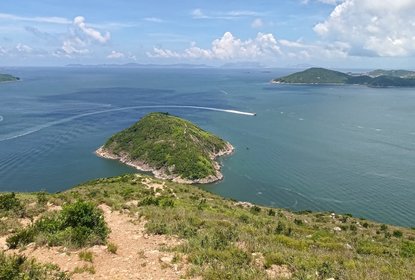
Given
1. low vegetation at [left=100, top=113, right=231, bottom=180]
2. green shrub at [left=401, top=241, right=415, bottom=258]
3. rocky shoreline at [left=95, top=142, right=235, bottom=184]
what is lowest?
rocky shoreline at [left=95, top=142, right=235, bottom=184]

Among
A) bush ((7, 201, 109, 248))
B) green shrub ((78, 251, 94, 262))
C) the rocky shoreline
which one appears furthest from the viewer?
the rocky shoreline

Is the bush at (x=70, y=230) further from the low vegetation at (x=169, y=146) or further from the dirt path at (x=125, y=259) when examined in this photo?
the low vegetation at (x=169, y=146)

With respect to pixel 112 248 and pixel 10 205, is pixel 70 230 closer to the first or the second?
pixel 112 248

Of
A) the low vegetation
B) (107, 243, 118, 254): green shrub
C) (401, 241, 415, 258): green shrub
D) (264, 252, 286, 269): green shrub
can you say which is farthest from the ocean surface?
(107, 243, 118, 254): green shrub

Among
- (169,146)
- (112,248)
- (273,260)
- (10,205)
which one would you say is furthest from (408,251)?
(169,146)

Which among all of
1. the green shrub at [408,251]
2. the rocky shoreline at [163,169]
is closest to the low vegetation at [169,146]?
the rocky shoreline at [163,169]

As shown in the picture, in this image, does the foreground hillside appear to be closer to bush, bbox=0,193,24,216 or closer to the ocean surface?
bush, bbox=0,193,24,216
